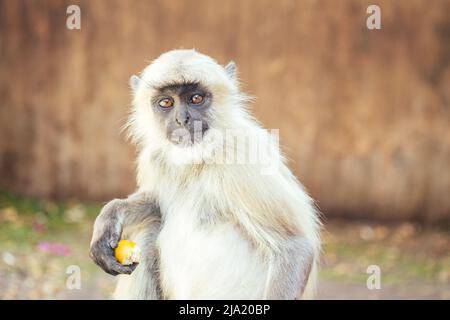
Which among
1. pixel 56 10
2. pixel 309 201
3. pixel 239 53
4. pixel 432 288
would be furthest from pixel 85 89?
pixel 309 201

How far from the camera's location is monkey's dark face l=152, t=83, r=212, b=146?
522 centimetres

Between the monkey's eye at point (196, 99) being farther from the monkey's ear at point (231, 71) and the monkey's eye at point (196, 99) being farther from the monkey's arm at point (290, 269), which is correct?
the monkey's arm at point (290, 269)

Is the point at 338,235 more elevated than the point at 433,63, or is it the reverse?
the point at 433,63

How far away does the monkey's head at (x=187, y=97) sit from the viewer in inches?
204

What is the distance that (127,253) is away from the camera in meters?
5.12

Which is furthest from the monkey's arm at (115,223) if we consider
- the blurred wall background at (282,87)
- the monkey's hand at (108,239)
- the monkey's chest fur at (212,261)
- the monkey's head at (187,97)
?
the blurred wall background at (282,87)

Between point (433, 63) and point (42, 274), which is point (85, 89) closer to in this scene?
point (42, 274)

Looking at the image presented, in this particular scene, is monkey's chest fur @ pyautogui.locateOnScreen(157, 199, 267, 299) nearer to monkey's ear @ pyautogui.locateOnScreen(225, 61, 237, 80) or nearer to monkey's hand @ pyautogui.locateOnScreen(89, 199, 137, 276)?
monkey's hand @ pyautogui.locateOnScreen(89, 199, 137, 276)

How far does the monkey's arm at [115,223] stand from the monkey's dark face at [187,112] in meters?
0.60

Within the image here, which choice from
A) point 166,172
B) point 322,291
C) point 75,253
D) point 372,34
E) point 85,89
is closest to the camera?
point 166,172

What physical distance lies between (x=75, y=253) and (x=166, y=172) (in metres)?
4.38

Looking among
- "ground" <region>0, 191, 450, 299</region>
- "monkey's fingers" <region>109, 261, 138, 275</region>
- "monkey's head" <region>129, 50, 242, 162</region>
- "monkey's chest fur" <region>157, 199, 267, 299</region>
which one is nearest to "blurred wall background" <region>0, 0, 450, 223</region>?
"ground" <region>0, 191, 450, 299</region>

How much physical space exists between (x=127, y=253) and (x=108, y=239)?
0.61 ft

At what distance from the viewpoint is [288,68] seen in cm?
1081
